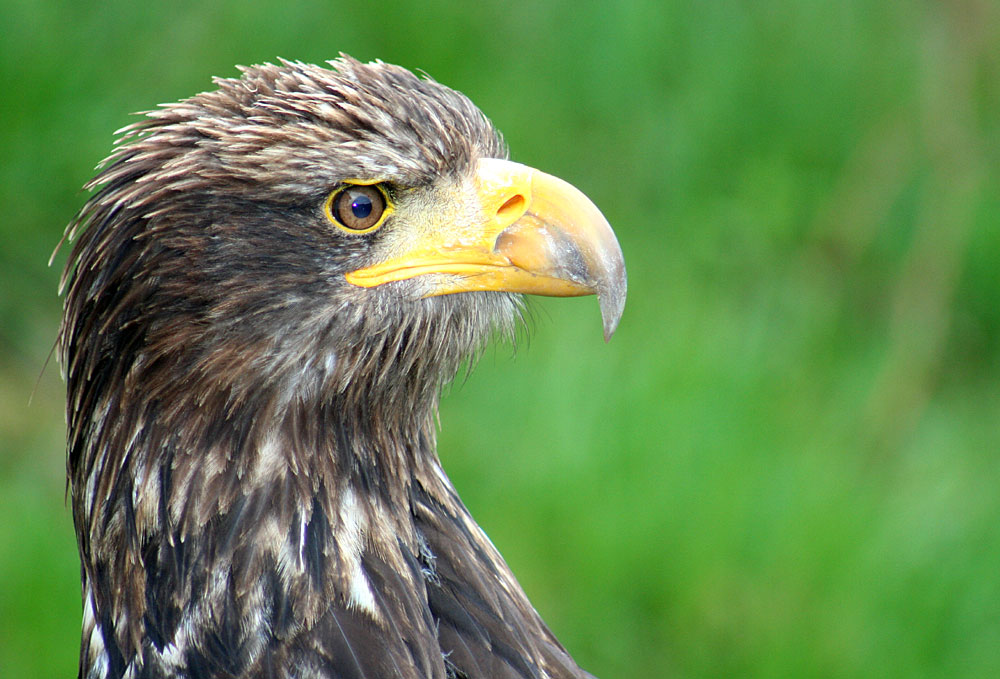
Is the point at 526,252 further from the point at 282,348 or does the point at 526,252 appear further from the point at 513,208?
the point at 282,348

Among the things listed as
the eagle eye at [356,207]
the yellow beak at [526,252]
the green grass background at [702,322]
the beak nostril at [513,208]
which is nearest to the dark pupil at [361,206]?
the eagle eye at [356,207]

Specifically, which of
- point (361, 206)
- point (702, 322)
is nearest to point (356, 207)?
point (361, 206)

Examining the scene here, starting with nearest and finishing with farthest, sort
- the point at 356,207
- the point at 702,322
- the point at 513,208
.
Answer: the point at 356,207
the point at 513,208
the point at 702,322

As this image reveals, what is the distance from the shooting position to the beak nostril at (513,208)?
252 centimetres

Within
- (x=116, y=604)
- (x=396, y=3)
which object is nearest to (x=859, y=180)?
(x=396, y=3)

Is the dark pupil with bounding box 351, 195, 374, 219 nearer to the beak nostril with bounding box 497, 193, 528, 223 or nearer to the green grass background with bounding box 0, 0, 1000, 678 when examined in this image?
the beak nostril with bounding box 497, 193, 528, 223

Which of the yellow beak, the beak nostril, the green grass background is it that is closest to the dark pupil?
the yellow beak

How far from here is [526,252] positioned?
2486 millimetres

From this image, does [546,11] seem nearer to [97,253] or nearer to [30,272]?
[30,272]

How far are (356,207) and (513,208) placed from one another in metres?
0.33

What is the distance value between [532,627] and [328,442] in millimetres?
628

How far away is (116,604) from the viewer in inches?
97.9

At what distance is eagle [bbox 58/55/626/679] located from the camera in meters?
2.38

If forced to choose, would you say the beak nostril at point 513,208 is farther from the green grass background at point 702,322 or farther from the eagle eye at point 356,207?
the green grass background at point 702,322
